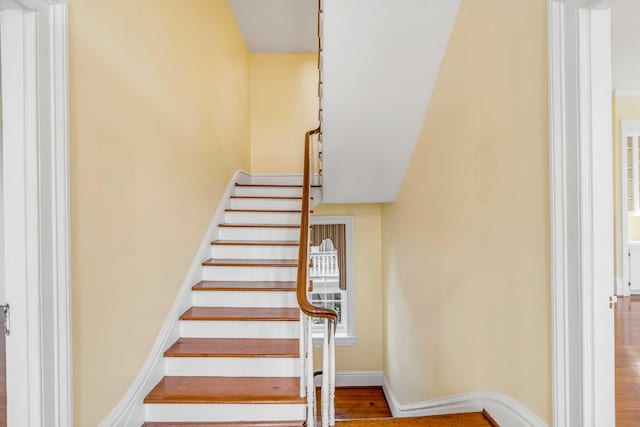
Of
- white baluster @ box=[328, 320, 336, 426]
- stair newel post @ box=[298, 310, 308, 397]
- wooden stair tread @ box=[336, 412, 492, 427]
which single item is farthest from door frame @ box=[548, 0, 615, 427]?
stair newel post @ box=[298, 310, 308, 397]

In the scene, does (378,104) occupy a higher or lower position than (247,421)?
higher

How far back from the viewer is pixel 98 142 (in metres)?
1.74

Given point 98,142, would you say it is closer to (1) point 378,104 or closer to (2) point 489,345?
(1) point 378,104

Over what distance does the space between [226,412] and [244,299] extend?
948 millimetres

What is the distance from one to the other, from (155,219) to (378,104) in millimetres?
1835

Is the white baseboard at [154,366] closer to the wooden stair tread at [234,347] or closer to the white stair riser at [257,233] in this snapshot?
the wooden stair tread at [234,347]

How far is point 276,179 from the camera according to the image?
552 centimetres

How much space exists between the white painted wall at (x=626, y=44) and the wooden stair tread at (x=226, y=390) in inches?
121

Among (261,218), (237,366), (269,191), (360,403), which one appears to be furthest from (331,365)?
(360,403)

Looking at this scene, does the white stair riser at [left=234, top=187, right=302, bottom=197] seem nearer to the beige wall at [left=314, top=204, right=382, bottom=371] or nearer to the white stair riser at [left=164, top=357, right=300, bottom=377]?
the beige wall at [left=314, top=204, right=382, bottom=371]

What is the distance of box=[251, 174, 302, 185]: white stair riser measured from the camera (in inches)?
217

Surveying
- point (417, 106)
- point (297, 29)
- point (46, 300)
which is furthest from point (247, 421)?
point (297, 29)

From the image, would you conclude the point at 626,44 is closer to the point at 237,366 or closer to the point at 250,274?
the point at 250,274

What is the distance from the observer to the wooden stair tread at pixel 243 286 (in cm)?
297
